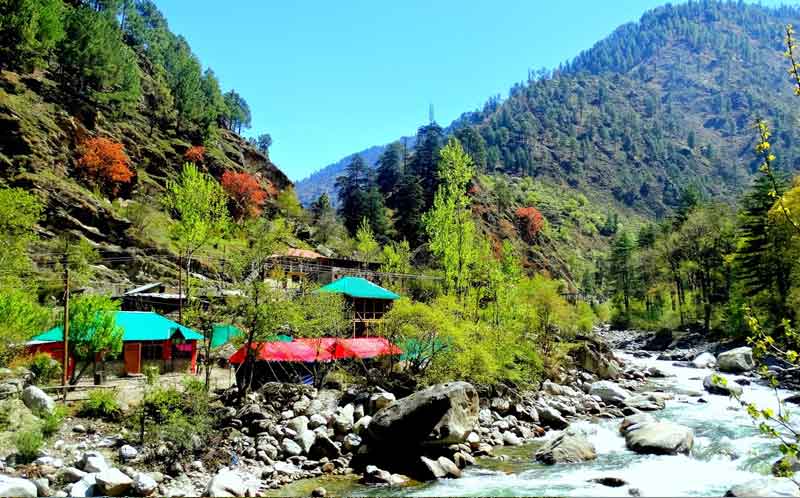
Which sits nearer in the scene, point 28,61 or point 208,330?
point 208,330

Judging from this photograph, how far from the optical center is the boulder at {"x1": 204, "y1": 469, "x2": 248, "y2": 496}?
498 inches

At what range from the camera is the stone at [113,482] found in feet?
41.0

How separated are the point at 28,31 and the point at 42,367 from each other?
42320 millimetres

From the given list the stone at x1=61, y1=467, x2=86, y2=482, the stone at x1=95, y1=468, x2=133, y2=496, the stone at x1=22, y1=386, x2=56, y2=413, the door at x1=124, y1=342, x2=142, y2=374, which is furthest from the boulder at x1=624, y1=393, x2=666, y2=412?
the door at x1=124, y1=342, x2=142, y2=374

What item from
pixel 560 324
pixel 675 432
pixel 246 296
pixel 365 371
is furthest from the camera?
pixel 560 324

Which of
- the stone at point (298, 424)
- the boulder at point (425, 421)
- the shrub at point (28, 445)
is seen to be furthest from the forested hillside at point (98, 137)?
the boulder at point (425, 421)

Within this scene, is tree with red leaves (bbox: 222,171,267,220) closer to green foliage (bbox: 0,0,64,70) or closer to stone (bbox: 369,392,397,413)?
green foliage (bbox: 0,0,64,70)

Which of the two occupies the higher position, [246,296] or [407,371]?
[246,296]

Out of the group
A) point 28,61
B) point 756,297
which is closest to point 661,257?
Result: point 756,297

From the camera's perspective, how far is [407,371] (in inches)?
935

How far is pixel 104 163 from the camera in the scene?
47.5m

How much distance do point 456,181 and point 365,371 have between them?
17.7 meters

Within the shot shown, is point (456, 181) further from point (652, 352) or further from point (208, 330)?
point (652, 352)

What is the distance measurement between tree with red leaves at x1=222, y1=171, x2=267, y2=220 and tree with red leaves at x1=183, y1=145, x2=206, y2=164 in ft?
12.2
